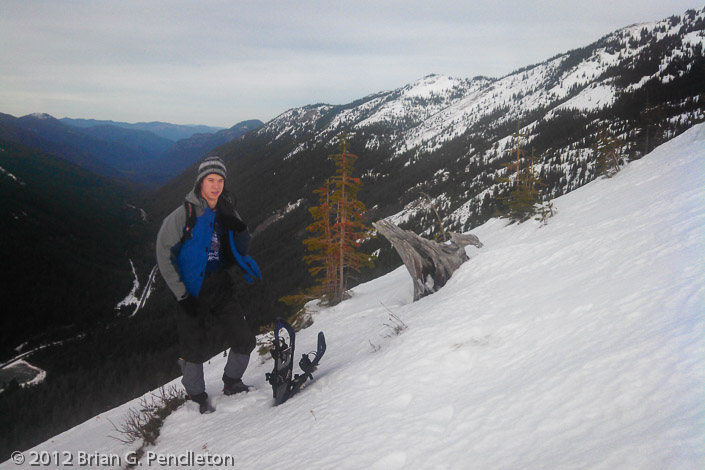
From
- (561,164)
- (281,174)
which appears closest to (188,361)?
(561,164)

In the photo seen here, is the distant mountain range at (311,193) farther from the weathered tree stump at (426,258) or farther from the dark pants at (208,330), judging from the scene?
the dark pants at (208,330)

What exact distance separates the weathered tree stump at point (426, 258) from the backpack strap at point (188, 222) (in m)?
4.85

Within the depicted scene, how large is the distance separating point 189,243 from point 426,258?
16.7 feet

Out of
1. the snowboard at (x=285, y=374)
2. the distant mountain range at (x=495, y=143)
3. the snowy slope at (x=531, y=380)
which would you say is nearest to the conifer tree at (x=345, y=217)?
the snowy slope at (x=531, y=380)

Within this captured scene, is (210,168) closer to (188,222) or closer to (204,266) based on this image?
(188,222)

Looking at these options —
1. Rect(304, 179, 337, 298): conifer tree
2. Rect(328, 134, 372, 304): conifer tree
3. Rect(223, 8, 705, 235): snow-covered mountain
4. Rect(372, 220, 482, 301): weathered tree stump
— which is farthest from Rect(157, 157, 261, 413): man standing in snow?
Rect(223, 8, 705, 235): snow-covered mountain

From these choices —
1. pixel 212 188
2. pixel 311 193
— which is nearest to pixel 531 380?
pixel 212 188

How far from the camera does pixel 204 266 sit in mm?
3932

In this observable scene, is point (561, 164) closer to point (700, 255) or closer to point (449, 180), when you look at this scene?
point (449, 180)

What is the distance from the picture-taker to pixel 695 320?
7.28ft

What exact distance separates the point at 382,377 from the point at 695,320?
7.92 ft

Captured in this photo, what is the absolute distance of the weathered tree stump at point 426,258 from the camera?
283 inches

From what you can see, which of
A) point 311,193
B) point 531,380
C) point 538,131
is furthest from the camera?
point 311,193

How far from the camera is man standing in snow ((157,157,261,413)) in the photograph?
3.79 m
